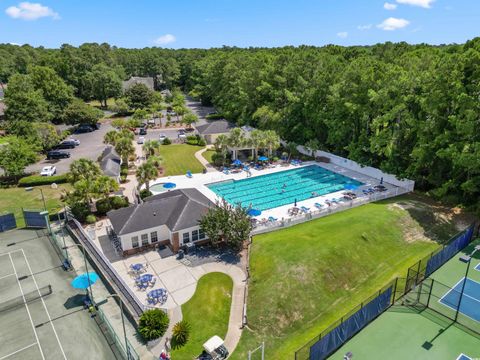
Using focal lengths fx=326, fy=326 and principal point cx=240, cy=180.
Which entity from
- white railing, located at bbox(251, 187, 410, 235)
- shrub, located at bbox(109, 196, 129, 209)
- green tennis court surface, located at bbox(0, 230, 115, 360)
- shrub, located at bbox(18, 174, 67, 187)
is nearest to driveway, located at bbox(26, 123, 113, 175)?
shrub, located at bbox(18, 174, 67, 187)

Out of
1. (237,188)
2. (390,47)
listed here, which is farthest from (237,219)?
(390,47)

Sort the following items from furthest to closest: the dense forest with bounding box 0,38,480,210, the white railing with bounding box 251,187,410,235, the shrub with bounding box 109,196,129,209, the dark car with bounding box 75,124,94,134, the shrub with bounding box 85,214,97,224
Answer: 1. the dark car with bounding box 75,124,94,134
2. the shrub with bounding box 109,196,129,209
3. the dense forest with bounding box 0,38,480,210
4. the shrub with bounding box 85,214,97,224
5. the white railing with bounding box 251,187,410,235

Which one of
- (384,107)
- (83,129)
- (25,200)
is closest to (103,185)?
(25,200)

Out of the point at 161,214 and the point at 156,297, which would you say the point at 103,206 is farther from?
the point at 156,297

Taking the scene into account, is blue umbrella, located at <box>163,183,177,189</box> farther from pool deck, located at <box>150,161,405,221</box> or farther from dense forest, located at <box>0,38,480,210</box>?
dense forest, located at <box>0,38,480,210</box>

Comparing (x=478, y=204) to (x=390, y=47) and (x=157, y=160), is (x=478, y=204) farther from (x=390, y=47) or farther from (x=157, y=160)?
(x=390, y=47)

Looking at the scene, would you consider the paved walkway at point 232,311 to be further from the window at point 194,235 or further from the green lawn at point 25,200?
the green lawn at point 25,200
